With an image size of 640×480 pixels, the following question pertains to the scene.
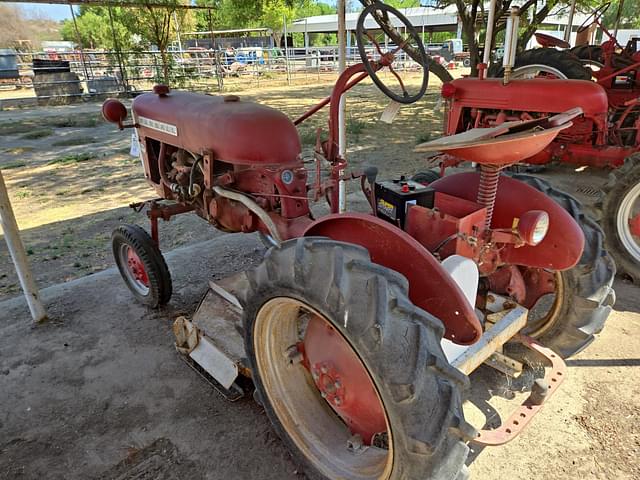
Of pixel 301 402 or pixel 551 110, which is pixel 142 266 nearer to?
pixel 301 402

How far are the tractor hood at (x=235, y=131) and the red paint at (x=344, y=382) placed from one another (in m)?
1.06

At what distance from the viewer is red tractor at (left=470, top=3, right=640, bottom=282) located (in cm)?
352

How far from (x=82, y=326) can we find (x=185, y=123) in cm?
149

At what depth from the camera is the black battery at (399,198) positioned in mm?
1941

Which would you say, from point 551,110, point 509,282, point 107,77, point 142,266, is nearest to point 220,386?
point 142,266

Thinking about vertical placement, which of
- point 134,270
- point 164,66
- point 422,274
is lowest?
point 134,270

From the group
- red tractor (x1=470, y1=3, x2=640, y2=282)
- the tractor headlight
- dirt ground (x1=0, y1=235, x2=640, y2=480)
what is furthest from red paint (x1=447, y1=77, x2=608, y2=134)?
the tractor headlight

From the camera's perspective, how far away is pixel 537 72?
18.3 ft

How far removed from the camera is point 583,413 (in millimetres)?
2227

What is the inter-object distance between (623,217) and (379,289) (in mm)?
3049

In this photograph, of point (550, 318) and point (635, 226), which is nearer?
point (550, 318)

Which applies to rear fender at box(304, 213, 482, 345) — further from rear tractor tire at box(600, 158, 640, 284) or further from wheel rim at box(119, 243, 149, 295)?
rear tractor tire at box(600, 158, 640, 284)

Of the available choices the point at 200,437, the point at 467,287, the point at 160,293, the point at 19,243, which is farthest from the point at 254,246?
the point at 467,287

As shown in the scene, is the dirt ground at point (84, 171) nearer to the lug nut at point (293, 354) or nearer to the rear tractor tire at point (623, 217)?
the lug nut at point (293, 354)
